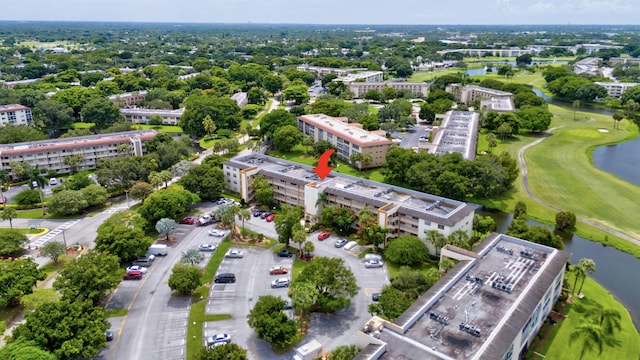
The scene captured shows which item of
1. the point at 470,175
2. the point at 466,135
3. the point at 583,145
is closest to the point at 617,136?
the point at 583,145

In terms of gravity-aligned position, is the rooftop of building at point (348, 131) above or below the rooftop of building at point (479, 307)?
above

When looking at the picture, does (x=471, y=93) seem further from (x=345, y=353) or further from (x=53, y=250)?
(x=345, y=353)

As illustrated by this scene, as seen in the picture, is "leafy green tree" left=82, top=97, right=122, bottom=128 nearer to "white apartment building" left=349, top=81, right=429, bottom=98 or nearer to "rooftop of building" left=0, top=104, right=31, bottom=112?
"rooftop of building" left=0, top=104, right=31, bottom=112

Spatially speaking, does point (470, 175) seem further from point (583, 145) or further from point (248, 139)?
point (248, 139)

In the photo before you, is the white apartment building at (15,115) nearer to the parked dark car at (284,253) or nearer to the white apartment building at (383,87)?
the parked dark car at (284,253)

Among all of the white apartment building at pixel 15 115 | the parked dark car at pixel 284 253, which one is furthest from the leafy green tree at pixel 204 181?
the white apartment building at pixel 15 115

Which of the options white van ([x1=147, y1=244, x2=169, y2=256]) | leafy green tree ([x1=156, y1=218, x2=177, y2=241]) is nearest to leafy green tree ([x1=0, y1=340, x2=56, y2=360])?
white van ([x1=147, y1=244, x2=169, y2=256])
